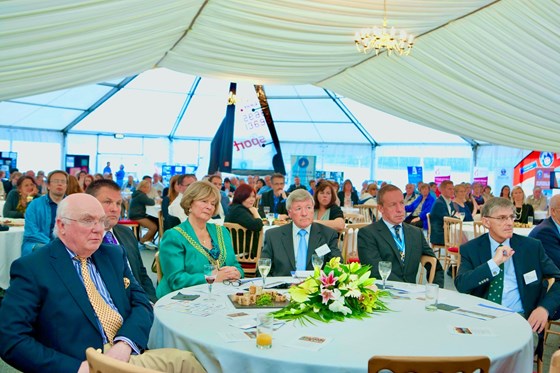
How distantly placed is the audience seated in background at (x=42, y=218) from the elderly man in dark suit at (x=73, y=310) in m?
2.62

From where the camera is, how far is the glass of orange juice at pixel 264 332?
88.2 inches

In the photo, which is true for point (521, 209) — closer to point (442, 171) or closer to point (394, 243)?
point (394, 243)

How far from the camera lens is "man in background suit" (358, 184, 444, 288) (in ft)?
13.3

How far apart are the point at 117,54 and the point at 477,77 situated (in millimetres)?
4549

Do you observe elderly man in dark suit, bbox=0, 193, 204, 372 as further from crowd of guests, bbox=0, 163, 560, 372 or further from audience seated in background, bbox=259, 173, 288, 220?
audience seated in background, bbox=259, 173, 288, 220

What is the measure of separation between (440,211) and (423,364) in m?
6.82

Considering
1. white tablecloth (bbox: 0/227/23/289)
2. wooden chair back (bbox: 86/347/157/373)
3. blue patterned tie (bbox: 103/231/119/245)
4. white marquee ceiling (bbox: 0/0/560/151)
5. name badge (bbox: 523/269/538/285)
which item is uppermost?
white marquee ceiling (bbox: 0/0/560/151)

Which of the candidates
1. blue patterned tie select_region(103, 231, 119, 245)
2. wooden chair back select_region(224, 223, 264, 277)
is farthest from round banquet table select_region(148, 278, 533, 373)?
wooden chair back select_region(224, 223, 264, 277)

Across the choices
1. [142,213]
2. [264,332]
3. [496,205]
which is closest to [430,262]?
Result: [496,205]

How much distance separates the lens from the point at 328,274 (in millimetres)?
2734

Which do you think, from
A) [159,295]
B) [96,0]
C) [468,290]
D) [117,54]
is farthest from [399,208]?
[117,54]

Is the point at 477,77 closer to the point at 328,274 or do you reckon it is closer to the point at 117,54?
the point at 117,54

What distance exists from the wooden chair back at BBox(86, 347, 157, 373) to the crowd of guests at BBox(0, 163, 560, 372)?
1.45 feet

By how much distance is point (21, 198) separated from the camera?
7.20 m
